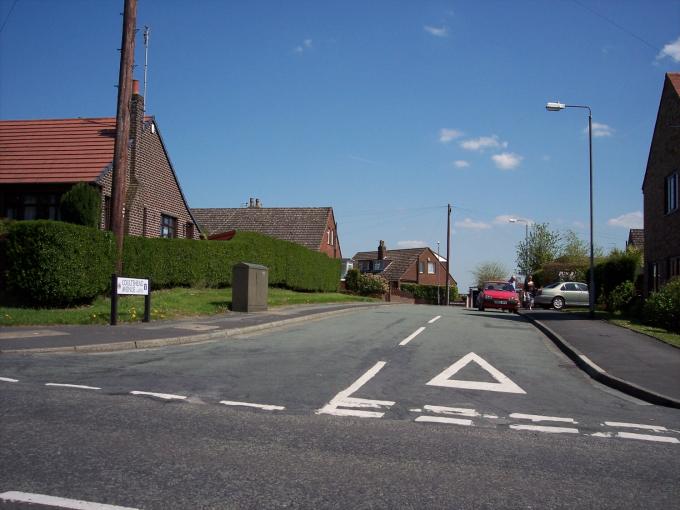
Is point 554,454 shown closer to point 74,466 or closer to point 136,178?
point 74,466

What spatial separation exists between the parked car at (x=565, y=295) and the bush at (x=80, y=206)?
24.4 m

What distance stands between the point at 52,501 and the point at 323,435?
249cm

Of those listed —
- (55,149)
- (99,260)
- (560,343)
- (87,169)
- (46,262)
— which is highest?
(55,149)

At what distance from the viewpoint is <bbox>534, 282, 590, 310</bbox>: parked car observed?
113 feet

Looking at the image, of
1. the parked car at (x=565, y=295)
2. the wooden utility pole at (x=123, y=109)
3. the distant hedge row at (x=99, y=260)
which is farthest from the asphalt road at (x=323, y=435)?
the parked car at (x=565, y=295)

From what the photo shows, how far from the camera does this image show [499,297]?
3172 centimetres

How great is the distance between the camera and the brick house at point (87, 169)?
80.4 feet

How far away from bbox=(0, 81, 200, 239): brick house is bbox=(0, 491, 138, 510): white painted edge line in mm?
21295

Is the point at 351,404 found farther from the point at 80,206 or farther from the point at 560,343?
the point at 80,206

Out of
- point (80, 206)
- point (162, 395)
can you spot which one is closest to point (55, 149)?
point (80, 206)

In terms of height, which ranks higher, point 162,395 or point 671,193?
point 671,193

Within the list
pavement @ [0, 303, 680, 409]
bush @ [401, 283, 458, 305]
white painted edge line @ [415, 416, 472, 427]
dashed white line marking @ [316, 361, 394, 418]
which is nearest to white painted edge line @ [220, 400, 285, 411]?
dashed white line marking @ [316, 361, 394, 418]

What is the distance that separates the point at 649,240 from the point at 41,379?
24.6 meters

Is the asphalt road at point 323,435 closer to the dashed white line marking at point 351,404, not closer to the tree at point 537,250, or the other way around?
the dashed white line marking at point 351,404
